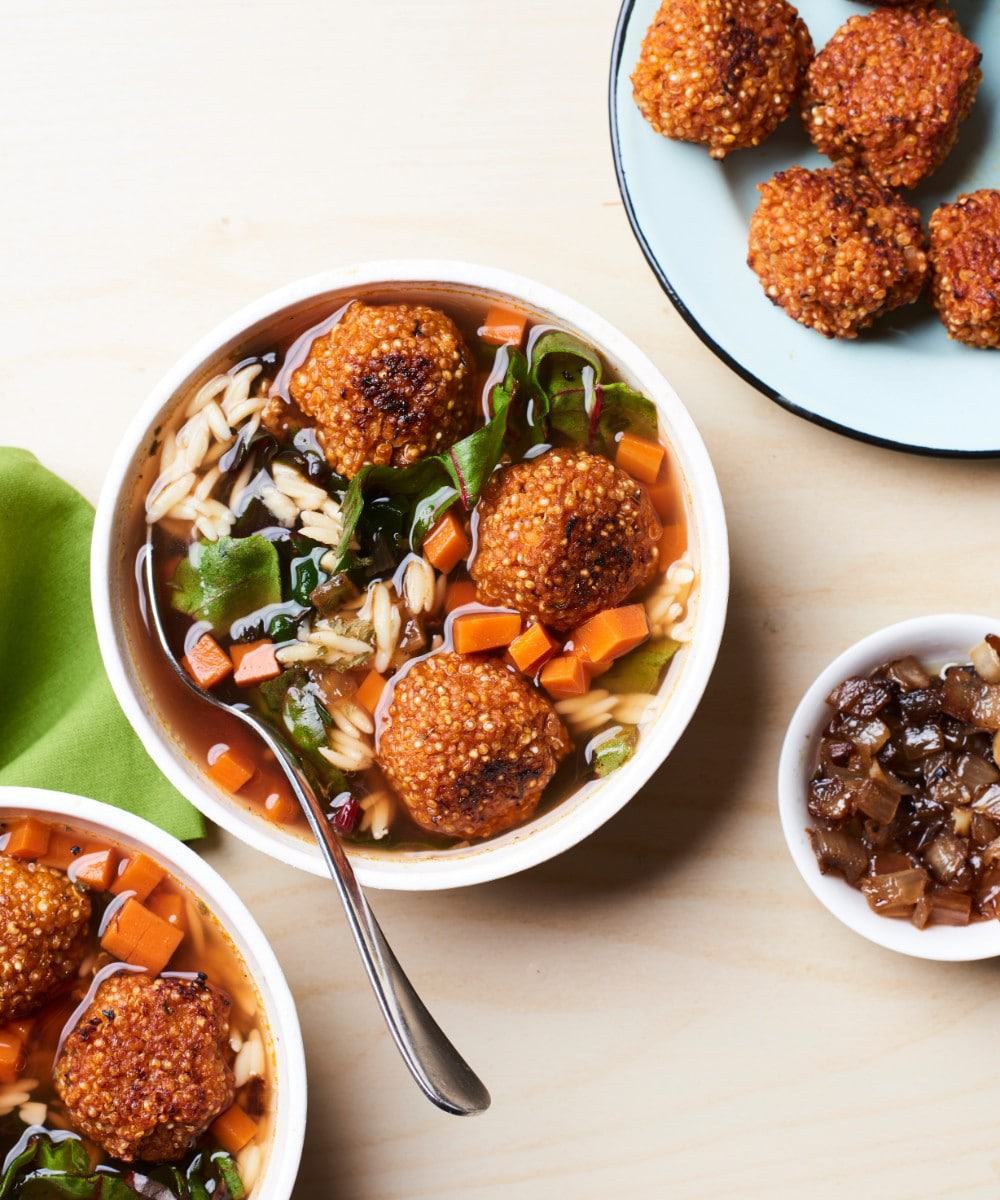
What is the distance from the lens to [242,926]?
5.94 ft

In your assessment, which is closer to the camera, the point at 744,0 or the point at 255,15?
the point at 744,0

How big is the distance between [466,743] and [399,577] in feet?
1.02

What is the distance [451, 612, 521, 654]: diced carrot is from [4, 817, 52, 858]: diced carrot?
0.71 m

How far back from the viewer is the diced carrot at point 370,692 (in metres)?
1.95

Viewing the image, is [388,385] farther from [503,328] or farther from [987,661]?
[987,661]

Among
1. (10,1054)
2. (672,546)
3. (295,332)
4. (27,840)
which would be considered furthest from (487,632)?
(10,1054)

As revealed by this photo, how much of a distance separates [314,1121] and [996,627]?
1446mm

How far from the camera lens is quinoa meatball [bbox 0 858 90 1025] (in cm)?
181

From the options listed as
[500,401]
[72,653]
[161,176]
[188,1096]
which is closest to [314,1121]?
[188,1096]

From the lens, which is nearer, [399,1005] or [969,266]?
[399,1005]

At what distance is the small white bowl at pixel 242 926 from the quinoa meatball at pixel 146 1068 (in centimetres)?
11

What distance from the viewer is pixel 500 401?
6.23 ft

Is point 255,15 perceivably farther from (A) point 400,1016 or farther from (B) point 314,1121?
(B) point 314,1121

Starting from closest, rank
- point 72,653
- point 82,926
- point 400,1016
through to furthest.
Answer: point 400,1016 → point 82,926 → point 72,653
